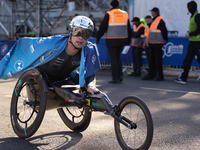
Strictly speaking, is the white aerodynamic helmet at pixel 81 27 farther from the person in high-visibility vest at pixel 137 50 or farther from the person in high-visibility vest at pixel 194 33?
the person in high-visibility vest at pixel 137 50

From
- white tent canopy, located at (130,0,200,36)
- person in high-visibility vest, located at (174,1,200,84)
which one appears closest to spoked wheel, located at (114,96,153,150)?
person in high-visibility vest, located at (174,1,200,84)

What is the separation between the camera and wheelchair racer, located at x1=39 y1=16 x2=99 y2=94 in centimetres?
353

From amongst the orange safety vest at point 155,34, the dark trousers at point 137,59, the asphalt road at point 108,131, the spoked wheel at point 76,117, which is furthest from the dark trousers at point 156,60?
the spoked wheel at point 76,117

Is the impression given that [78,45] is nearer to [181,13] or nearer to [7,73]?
[7,73]

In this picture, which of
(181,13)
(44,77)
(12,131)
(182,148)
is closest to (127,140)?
(182,148)

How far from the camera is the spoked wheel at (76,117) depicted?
385 cm

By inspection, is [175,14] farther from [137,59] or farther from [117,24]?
[117,24]

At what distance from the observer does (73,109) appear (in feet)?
13.1

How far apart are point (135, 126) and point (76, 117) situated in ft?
3.80

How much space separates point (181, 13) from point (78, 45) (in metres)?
9.10

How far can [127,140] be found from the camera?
10.5ft

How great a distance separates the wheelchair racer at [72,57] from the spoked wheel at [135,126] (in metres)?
0.46

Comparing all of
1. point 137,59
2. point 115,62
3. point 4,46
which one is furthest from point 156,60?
point 4,46

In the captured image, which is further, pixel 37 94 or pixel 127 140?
pixel 37 94
